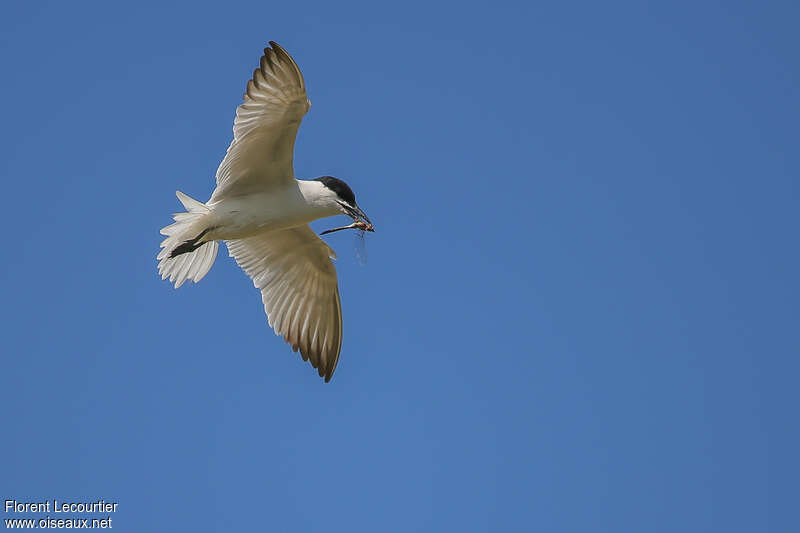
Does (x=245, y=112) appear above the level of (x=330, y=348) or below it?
above

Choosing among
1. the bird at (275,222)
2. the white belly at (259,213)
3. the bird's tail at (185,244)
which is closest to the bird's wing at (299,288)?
the bird at (275,222)

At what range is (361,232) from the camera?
34.4 ft

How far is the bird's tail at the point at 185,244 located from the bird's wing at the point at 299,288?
0.57m

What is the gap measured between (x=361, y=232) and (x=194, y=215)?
166cm

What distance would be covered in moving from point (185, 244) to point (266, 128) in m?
1.44

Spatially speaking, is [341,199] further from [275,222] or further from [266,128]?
[266,128]

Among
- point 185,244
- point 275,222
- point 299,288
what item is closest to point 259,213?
point 275,222

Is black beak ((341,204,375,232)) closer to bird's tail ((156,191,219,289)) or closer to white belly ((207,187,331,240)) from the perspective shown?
white belly ((207,187,331,240))

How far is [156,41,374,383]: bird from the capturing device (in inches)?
383

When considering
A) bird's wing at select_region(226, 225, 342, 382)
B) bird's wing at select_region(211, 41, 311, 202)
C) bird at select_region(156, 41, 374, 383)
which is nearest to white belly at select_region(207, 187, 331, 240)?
bird at select_region(156, 41, 374, 383)

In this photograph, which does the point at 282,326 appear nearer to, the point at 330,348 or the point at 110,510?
the point at 330,348

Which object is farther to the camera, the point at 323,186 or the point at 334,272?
the point at 334,272

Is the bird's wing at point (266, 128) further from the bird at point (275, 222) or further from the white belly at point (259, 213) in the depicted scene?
the white belly at point (259, 213)

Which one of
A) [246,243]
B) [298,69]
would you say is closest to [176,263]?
[246,243]
